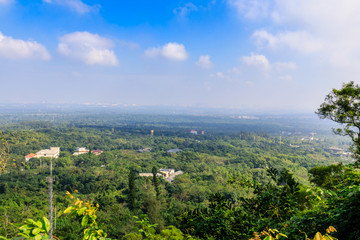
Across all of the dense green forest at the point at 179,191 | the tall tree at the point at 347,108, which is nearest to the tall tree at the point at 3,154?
the dense green forest at the point at 179,191

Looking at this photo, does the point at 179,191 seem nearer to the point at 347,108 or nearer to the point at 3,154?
the point at 347,108

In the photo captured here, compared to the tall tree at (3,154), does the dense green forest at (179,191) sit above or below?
below

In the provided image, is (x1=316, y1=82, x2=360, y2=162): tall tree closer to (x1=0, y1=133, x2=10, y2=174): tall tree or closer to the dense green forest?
the dense green forest

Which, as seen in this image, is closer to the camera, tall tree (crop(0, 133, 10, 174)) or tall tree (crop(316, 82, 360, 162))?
tall tree (crop(0, 133, 10, 174))

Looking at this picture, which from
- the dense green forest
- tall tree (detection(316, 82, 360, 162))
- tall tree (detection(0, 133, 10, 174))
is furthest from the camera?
tall tree (detection(316, 82, 360, 162))

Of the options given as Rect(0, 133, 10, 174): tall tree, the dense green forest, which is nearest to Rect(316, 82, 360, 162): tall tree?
the dense green forest

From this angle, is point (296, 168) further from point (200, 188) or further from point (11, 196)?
point (11, 196)

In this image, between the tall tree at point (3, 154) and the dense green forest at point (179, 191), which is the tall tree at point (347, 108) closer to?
the dense green forest at point (179, 191)

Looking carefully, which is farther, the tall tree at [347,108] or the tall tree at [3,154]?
the tall tree at [347,108]

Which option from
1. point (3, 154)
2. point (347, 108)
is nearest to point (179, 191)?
point (347, 108)
